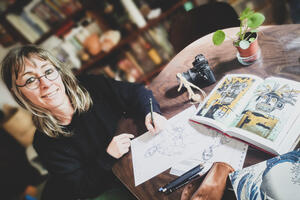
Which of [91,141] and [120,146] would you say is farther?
[91,141]

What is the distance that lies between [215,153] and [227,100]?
0.24 m

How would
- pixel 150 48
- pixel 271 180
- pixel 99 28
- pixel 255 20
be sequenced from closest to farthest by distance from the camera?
1. pixel 271 180
2. pixel 255 20
3. pixel 99 28
4. pixel 150 48

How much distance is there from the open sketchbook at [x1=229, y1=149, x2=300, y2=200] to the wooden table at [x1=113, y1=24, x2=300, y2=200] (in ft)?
0.26

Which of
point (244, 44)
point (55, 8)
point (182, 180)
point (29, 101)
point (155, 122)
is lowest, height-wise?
point (182, 180)

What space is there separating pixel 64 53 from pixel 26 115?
3.25 ft

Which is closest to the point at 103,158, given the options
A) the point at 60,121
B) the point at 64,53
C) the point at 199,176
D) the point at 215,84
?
the point at 60,121

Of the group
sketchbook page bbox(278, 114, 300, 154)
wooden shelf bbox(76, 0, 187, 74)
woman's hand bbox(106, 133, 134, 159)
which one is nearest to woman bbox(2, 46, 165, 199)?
woman's hand bbox(106, 133, 134, 159)

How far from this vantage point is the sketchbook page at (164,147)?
85 centimetres

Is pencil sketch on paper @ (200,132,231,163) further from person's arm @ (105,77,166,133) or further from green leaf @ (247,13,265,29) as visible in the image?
green leaf @ (247,13,265,29)

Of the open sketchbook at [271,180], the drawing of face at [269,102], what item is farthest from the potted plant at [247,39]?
the open sketchbook at [271,180]

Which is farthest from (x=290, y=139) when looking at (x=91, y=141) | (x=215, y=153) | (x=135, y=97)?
(x=91, y=141)

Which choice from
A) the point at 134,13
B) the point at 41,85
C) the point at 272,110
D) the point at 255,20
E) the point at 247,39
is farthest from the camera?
the point at 134,13

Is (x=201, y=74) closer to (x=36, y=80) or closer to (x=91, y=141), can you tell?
(x=91, y=141)

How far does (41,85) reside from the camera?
3.53 ft
